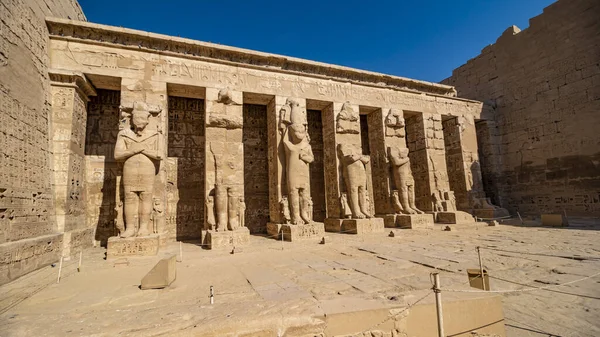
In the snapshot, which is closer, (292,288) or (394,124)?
(292,288)

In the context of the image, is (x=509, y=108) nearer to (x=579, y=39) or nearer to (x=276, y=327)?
(x=579, y=39)

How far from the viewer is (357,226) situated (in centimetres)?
789

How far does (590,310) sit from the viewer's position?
8.27 ft

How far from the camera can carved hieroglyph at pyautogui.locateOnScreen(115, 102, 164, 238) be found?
573 centimetres

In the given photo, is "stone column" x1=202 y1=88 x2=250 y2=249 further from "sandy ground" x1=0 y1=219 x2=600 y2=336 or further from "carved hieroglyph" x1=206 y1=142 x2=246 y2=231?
"sandy ground" x1=0 y1=219 x2=600 y2=336

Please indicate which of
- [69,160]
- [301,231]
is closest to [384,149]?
[301,231]

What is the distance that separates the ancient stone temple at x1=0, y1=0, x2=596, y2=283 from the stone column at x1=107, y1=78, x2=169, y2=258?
3 centimetres

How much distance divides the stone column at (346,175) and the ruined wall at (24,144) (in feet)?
22.4

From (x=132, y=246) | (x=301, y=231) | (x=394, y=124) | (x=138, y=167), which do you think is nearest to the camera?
(x=132, y=246)

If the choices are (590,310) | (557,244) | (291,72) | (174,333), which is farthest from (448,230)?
(174,333)

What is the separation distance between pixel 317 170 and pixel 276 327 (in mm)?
8782

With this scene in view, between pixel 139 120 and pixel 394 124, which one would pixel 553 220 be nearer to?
pixel 394 124

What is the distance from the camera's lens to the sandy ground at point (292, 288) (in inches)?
82.9

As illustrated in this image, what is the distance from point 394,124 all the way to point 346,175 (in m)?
2.99
